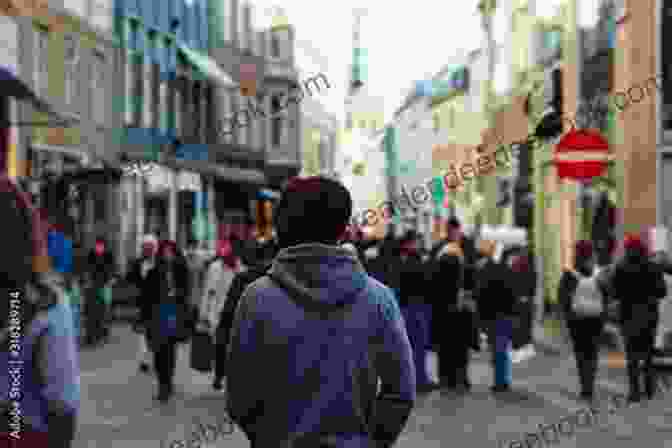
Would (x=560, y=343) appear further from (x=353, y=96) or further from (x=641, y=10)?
(x=353, y=96)

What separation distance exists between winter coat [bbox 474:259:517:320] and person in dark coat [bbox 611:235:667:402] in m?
1.48

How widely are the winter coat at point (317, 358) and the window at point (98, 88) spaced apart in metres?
27.8

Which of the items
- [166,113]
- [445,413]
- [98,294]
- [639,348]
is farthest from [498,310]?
[166,113]

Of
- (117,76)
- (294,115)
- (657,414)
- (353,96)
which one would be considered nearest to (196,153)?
(117,76)

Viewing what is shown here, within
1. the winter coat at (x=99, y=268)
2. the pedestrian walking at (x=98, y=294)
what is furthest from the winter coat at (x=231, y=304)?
the winter coat at (x=99, y=268)

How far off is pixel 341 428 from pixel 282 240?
584mm

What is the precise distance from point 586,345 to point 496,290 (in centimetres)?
124

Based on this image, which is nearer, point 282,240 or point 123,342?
point 282,240

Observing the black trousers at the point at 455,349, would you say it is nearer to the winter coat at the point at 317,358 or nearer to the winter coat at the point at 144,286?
the winter coat at the point at 144,286

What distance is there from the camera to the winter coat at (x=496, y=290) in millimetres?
14555

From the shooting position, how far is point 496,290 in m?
14.6

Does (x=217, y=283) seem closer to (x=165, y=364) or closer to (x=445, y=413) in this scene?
(x=165, y=364)

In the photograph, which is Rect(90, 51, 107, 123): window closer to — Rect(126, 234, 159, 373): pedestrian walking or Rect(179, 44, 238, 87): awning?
Rect(179, 44, 238, 87): awning

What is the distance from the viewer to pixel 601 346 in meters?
20.8
